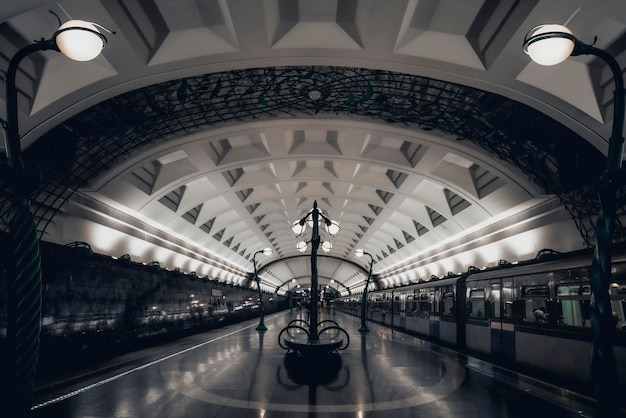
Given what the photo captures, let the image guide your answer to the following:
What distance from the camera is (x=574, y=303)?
24.6 ft

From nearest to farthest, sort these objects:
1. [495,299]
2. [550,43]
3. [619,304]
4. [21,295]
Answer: [21,295] < [550,43] < [619,304] < [495,299]

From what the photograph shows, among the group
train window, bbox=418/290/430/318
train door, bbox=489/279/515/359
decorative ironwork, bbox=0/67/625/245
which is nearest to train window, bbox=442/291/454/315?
train window, bbox=418/290/430/318

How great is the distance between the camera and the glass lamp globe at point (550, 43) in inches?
127

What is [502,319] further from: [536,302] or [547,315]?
[547,315]

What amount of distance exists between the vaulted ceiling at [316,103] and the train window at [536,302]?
1.55m

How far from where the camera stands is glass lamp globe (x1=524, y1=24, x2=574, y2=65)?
322 cm

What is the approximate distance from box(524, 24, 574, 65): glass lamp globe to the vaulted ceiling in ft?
11.4

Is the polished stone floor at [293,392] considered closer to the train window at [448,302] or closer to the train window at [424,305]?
the train window at [448,302]

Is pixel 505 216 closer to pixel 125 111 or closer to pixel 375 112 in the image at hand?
pixel 375 112

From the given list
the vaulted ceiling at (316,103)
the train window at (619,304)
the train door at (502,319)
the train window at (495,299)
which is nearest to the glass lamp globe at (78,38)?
the vaulted ceiling at (316,103)

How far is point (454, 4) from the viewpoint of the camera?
23.2ft

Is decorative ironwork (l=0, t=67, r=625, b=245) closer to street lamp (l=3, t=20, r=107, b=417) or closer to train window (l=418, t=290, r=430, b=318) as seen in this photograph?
street lamp (l=3, t=20, r=107, b=417)

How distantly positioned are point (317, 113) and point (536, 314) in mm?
7455

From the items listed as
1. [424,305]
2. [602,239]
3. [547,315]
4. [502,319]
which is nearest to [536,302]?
[547,315]
